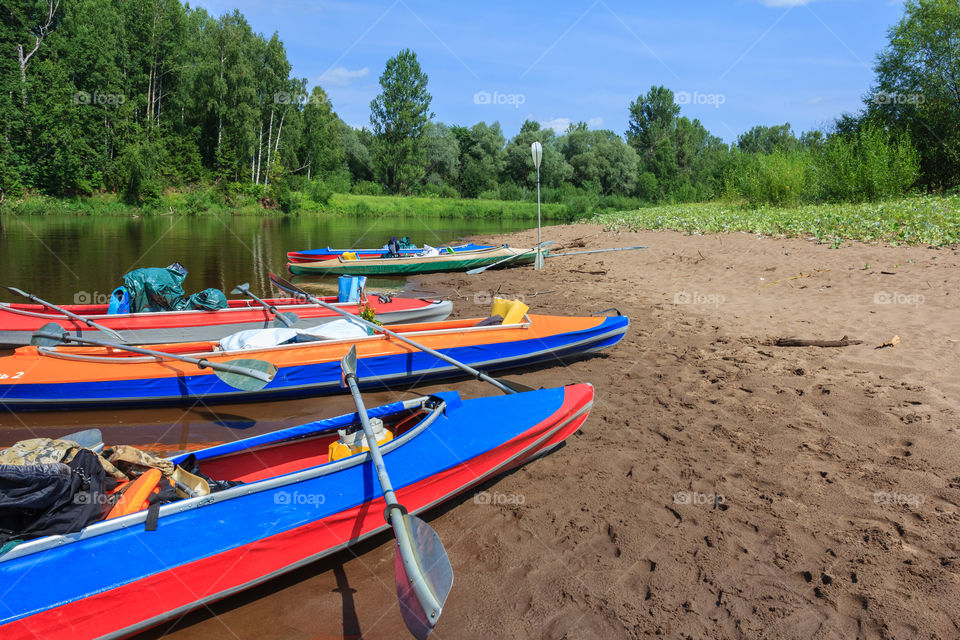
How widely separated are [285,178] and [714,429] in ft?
156

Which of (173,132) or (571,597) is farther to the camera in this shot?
(173,132)

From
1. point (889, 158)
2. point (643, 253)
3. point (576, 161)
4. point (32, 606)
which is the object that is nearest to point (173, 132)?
point (576, 161)

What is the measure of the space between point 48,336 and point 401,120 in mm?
49158

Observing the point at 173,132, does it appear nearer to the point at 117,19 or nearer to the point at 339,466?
the point at 117,19

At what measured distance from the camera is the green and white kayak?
16.8 meters

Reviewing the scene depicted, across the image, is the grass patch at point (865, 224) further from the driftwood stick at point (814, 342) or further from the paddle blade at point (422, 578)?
the paddle blade at point (422, 578)

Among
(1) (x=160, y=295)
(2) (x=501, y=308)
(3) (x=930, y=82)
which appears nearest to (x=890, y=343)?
→ (2) (x=501, y=308)

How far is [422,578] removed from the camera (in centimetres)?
288

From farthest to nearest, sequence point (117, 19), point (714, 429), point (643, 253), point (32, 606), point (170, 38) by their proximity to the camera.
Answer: point (170, 38) → point (117, 19) → point (643, 253) → point (714, 429) → point (32, 606)

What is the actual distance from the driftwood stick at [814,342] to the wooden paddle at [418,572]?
623cm

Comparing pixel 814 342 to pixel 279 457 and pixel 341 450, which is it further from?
pixel 279 457

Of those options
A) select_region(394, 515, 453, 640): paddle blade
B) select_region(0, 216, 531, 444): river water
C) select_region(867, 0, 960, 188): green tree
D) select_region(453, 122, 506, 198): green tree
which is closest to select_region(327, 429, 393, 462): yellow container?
select_region(394, 515, 453, 640): paddle blade

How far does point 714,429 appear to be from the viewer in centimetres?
545

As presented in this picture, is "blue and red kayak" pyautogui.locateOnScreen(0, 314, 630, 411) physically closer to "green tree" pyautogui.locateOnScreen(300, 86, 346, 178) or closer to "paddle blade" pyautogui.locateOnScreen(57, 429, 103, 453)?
"paddle blade" pyautogui.locateOnScreen(57, 429, 103, 453)
